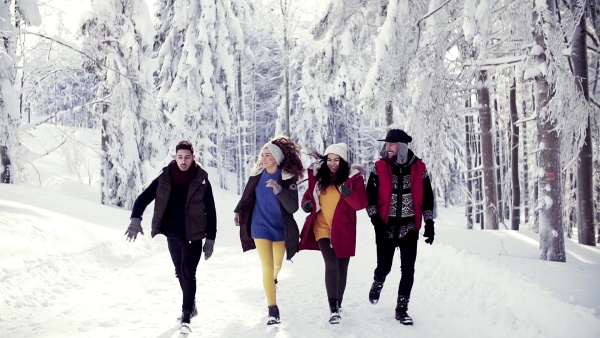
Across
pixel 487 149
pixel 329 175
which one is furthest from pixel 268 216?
pixel 487 149

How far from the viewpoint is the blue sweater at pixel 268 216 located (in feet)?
18.2

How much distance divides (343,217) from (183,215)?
73.2 inches

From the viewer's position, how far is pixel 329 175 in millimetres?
5602

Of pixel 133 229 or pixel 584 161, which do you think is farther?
pixel 584 161

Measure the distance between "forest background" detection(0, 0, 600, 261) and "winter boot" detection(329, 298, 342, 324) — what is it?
462 centimetres

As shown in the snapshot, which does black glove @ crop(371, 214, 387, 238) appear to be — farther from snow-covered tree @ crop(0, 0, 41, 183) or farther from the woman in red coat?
snow-covered tree @ crop(0, 0, 41, 183)

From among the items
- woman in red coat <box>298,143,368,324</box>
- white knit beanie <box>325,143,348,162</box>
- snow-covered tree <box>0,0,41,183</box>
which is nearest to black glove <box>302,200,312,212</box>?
woman in red coat <box>298,143,368,324</box>

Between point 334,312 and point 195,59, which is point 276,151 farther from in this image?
point 195,59

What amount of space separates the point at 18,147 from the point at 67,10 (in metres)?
4.19

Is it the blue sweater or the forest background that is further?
the forest background

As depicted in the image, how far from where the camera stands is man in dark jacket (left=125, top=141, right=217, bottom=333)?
5.33 metres

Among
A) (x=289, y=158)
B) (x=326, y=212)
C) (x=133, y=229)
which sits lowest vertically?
(x=133, y=229)

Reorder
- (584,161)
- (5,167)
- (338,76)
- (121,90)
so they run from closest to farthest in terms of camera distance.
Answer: (584,161) → (5,167) → (121,90) → (338,76)

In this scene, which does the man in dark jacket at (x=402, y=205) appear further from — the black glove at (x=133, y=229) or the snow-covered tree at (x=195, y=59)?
the snow-covered tree at (x=195, y=59)
